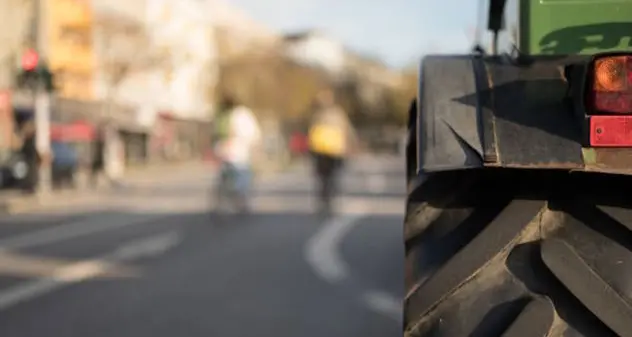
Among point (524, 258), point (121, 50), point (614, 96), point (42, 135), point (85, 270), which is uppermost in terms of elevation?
point (121, 50)

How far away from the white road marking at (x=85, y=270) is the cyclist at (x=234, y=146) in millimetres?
2047

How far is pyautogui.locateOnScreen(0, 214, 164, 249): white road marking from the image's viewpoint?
13.3 meters

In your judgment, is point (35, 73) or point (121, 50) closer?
point (35, 73)

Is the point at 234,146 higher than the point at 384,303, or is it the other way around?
the point at 234,146

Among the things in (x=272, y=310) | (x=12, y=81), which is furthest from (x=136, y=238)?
(x=12, y=81)

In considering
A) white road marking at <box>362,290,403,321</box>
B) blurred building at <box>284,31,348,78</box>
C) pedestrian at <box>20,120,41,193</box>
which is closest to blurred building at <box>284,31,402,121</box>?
blurred building at <box>284,31,348,78</box>

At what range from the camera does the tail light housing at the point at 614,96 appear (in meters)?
2.83

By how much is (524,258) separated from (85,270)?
7.69m

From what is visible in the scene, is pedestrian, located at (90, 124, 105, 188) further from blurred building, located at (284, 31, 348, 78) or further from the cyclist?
blurred building, located at (284, 31, 348, 78)

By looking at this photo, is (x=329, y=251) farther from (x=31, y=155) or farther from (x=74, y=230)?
(x=31, y=155)

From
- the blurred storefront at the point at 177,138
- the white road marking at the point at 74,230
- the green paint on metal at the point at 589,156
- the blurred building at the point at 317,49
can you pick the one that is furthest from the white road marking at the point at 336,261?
the blurred building at the point at 317,49

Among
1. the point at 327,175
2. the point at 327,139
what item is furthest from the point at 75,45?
the point at 327,139

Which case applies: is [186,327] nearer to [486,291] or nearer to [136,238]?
[486,291]

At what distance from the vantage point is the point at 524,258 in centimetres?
309
